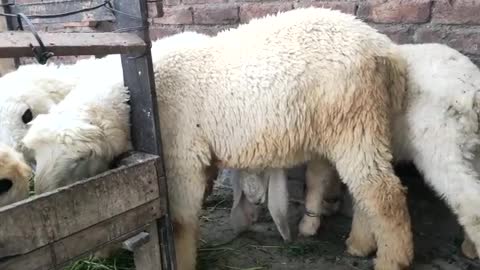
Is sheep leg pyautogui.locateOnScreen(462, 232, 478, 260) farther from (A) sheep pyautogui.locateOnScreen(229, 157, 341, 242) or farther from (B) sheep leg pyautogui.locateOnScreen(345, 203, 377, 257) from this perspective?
(A) sheep pyautogui.locateOnScreen(229, 157, 341, 242)

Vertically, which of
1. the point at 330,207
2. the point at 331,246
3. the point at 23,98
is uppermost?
the point at 23,98

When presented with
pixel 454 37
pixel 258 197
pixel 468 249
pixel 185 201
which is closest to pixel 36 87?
pixel 185 201

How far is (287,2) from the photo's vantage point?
3.02m

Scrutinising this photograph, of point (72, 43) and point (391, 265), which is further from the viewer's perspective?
point (391, 265)

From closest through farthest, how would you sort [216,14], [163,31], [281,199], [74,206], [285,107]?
1. [74,206]
2. [285,107]
3. [281,199]
4. [216,14]
5. [163,31]

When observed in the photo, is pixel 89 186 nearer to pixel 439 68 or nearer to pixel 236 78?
pixel 236 78

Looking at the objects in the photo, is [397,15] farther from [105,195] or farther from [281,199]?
[105,195]

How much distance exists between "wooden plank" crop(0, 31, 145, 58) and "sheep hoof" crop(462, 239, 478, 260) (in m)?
1.89

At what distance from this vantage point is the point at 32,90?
2.44 m

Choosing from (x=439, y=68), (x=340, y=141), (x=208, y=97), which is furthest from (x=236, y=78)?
(x=439, y=68)

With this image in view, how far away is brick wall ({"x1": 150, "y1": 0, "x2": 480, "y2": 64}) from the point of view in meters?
2.47

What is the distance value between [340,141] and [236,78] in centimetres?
56

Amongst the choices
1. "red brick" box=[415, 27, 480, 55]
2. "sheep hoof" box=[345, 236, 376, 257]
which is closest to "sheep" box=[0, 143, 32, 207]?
"sheep hoof" box=[345, 236, 376, 257]

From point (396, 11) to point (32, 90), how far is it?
1958 millimetres
